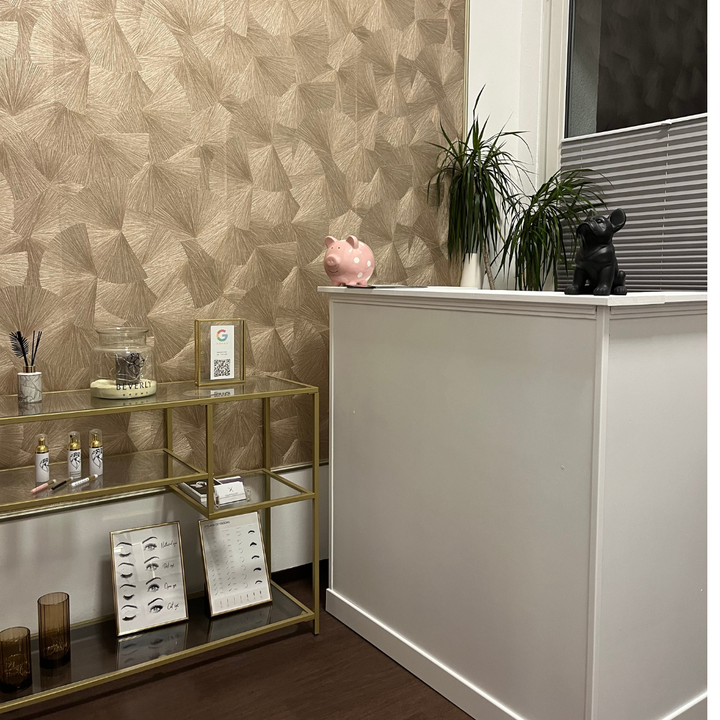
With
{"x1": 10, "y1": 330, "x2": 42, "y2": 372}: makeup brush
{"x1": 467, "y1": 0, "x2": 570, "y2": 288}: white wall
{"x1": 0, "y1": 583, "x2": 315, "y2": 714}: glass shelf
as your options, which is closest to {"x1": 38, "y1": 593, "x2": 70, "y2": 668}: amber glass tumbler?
{"x1": 0, "y1": 583, "x2": 315, "y2": 714}: glass shelf

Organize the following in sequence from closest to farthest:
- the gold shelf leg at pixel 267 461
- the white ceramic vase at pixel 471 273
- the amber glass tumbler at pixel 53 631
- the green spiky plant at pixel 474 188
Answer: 1. the amber glass tumbler at pixel 53 631
2. the gold shelf leg at pixel 267 461
3. the white ceramic vase at pixel 471 273
4. the green spiky plant at pixel 474 188

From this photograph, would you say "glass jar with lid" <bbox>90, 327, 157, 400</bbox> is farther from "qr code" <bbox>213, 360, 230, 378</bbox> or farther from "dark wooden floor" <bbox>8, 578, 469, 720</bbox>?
"dark wooden floor" <bbox>8, 578, 469, 720</bbox>

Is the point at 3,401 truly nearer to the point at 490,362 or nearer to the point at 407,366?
the point at 407,366

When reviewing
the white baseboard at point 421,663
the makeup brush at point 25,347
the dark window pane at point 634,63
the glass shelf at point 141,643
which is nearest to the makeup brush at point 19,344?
the makeup brush at point 25,347

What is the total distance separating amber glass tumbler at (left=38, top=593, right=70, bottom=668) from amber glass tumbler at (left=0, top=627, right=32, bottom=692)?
3.0 inches

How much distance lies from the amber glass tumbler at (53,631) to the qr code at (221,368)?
0.82 meters

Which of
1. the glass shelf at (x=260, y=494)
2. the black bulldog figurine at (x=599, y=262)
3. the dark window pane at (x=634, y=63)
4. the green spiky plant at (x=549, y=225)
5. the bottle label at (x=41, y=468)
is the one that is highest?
the dark window pane at (x=634, y=63)

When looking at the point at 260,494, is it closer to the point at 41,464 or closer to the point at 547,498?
the point at 41,464

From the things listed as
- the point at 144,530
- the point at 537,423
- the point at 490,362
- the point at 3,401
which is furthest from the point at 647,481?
the point at 3,401

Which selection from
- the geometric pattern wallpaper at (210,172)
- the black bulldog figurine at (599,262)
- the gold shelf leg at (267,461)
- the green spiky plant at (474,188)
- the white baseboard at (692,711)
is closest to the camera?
the black bulldog figurine at (599,262)

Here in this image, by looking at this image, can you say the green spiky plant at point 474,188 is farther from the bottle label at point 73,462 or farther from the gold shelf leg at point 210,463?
the bottle label at point 73,462

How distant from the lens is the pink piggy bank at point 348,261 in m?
2.30

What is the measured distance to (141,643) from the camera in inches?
84.5

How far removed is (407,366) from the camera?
2.09 metres
